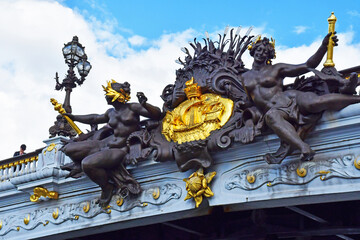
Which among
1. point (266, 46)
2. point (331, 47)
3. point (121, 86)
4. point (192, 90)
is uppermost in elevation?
point (121, 86)

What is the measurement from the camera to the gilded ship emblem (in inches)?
406

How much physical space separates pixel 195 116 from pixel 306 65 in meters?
2.34

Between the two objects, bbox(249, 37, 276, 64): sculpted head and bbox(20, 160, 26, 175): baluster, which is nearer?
bbox(249, 37, 276, 64): sculpted head

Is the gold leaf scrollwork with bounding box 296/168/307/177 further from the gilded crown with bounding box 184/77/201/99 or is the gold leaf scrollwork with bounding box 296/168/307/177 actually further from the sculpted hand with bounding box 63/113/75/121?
the sculpted hand with bounding box 63/113/75/121

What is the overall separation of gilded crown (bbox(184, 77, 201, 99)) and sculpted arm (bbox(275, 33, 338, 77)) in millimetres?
1685

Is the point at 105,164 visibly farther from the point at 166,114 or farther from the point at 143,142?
the point at 166,114

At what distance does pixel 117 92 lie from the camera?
11.2m

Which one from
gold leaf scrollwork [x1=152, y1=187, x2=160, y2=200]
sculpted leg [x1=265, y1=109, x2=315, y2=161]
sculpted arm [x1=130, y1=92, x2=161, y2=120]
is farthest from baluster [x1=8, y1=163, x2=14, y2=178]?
sculpted leg [x1=265, y1=109, x2=315, y2=161]

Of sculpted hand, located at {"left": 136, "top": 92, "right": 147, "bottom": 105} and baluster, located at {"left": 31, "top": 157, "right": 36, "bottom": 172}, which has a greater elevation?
sculpted hand, located at {"left": 136, "top": 92, "right": 147, "bottom": 105}

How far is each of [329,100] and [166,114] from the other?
3.49m

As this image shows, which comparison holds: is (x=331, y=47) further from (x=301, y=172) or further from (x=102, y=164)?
(x=102, y=164)

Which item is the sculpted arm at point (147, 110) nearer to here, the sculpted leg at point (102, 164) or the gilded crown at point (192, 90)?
the gilded crown at point (192, 90)

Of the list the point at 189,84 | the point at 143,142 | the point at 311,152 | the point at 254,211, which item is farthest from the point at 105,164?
the point at 311,152

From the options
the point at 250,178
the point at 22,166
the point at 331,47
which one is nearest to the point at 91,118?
the point at 22,166
